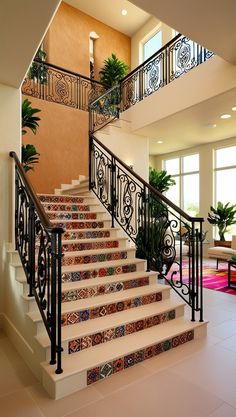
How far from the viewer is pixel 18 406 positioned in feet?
6.36

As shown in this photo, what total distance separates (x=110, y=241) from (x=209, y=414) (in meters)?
2.43

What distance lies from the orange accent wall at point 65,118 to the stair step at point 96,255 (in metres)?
3.80

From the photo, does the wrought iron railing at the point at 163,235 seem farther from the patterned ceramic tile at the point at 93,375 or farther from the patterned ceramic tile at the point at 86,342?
the patterned ceramic tile at the point at 93,375

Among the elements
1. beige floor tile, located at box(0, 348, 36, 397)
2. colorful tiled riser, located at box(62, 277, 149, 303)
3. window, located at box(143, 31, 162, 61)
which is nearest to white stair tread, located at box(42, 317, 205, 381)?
beige floor tile, located at box(0, 348, 36, 397)

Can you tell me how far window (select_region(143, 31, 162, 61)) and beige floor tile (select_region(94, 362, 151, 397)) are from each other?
381 inches

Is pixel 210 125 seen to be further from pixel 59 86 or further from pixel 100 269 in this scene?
pixel 100 269

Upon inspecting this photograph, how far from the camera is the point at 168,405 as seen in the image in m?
1.96

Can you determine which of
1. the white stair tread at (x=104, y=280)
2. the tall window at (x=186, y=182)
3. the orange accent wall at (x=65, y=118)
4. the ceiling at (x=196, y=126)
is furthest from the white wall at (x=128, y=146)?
the white stair tread at (x=104, y=280)

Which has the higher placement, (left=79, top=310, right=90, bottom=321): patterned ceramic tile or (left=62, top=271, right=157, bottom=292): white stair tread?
(left=62, top=271, right=157, bottom=292): white stair tread

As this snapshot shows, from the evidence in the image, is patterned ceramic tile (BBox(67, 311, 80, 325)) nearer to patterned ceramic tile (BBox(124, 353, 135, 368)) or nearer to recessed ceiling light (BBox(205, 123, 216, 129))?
patterned ceramic tile (BBox(124, 353, 135, 368))

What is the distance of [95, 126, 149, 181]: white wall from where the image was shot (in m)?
7.15

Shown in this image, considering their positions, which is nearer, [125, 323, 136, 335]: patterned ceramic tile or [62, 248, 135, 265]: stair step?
[125, 323, 136, 335]: patterned ceramic tile

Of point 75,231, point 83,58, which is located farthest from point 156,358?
point 83,58

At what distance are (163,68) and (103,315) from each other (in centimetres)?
613
